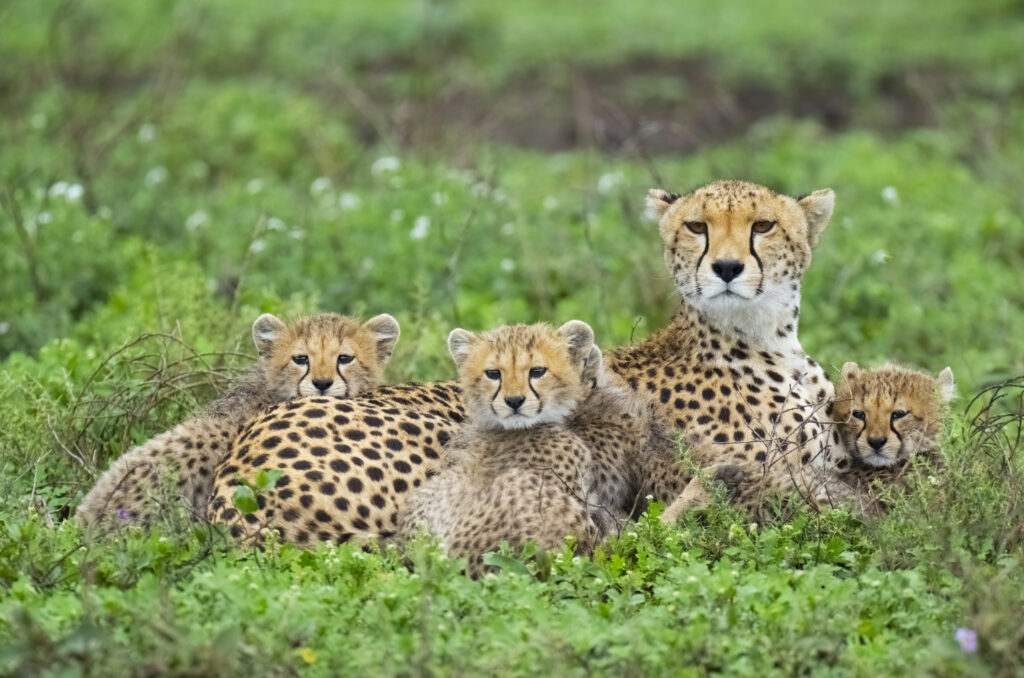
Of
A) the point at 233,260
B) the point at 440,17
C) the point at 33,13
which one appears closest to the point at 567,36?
the point at 440,17

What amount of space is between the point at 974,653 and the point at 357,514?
2113 millimetres

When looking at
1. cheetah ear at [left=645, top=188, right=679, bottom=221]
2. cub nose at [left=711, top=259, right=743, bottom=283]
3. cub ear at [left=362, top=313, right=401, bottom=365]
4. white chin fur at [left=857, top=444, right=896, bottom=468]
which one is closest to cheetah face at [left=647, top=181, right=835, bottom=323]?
cub nose at [left=711, top=259, right=743, bottom=283]

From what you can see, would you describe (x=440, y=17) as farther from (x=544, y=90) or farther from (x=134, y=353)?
(x=134, y=353)

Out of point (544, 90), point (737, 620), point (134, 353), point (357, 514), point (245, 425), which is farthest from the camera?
point (544, 90)

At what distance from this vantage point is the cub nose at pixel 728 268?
5.64 metres

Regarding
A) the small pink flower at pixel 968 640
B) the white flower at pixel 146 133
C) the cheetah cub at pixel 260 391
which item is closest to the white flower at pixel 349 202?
the white flower at pixel 146 133

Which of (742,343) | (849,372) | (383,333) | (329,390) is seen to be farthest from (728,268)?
(329,390)

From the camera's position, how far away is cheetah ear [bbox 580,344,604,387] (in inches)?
226

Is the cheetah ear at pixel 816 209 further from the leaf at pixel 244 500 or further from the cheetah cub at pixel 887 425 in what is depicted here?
the leaf at pixel 244 500

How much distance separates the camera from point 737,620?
175 inches

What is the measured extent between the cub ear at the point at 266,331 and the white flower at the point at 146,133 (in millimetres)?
5856

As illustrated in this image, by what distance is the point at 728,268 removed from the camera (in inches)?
222

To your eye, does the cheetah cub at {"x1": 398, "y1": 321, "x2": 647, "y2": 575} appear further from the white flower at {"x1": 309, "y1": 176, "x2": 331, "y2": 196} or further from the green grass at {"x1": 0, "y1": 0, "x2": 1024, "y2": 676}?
the white flower at {"x1": 309, "y1": 176, "x2": 331, "y2": 196}

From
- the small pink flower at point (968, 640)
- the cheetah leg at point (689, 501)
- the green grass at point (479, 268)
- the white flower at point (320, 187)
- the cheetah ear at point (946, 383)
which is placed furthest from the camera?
the white flower at point (320, 187)
